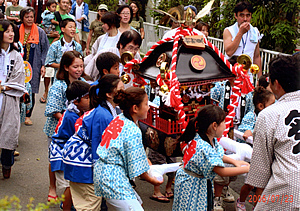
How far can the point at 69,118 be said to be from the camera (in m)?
4.30

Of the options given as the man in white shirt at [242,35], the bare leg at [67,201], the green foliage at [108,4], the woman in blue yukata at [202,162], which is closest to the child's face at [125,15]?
the man in white shirt at [242,35]

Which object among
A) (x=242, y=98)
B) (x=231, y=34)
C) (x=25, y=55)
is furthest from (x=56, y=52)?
(x=242, y=98)

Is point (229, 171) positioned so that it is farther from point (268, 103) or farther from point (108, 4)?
→ point (108, 4)

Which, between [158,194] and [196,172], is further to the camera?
[158,194]

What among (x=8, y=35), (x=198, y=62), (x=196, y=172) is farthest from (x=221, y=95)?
(x=8, y=35)

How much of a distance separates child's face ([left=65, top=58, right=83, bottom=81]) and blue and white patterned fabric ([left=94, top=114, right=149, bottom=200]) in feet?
5.93

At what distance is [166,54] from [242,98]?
1262mm

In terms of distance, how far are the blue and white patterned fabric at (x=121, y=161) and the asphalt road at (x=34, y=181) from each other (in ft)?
5.55

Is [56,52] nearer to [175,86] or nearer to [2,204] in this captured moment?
[175,86]

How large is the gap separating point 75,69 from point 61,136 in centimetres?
92

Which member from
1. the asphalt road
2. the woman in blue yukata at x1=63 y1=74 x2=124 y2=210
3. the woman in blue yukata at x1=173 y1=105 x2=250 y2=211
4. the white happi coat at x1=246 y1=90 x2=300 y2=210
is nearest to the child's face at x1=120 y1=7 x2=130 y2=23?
the asphalt road

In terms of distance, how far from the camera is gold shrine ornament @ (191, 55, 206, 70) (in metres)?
4.18

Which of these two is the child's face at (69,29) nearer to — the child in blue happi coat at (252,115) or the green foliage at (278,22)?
the child in blue happi coat at (252,115)

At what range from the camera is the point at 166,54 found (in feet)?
14.2
